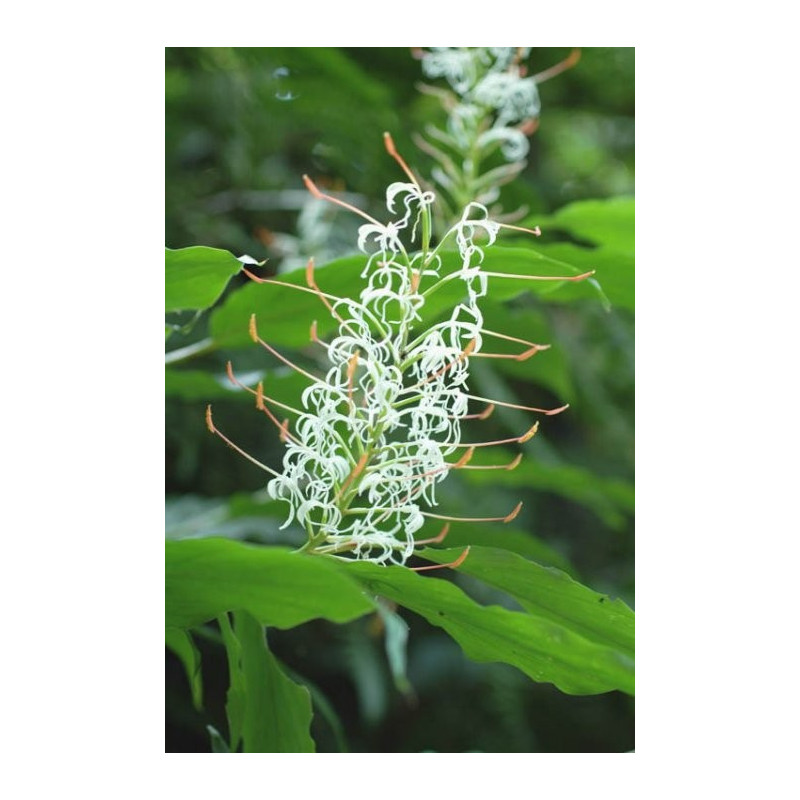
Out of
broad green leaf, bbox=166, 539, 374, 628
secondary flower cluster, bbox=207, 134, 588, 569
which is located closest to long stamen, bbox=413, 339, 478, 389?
secondary flower cluster, bbox=207, 134, 588, 569

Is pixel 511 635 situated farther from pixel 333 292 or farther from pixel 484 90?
pixel 484 90

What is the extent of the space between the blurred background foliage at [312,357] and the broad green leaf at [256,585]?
0.32 m

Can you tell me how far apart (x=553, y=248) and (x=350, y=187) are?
1.51ft

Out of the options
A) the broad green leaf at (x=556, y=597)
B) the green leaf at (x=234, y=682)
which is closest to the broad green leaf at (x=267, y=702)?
the green leaf at (x=234, y=682)

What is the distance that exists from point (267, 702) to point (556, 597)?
18 centimetres

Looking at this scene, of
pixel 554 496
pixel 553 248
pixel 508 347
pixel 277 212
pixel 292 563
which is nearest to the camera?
pixel 292 563

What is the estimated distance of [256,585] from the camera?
1.51ft

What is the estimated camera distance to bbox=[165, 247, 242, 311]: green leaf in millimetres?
564

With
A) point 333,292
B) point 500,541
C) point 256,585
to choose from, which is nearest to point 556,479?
point 500,541

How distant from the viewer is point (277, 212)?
3.98ft

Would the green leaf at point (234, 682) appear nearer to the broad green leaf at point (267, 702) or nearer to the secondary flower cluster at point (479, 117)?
the broad green leaf at point (267, 702)

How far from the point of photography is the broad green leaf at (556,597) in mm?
509

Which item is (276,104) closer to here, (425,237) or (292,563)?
(425,237)
